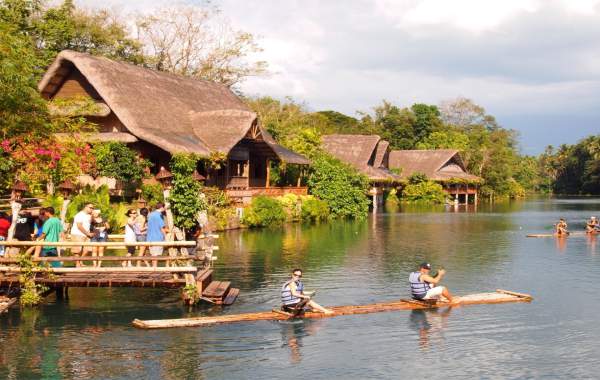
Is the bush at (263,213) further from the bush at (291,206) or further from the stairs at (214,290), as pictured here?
the stairs at (214,290)

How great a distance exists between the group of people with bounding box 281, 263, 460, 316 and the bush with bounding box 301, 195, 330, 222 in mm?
25462

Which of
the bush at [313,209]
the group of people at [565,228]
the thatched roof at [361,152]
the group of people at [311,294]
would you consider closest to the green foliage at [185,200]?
the group of people at [311,294]

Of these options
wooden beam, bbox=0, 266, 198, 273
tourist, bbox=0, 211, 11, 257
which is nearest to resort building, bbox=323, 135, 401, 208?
tourist, bbox=0, 211, 11, 257

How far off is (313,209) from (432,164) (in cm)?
3150

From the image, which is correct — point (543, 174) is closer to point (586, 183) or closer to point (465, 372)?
point (586, 183)

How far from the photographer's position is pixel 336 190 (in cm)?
4634

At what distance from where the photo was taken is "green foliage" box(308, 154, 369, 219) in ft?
152

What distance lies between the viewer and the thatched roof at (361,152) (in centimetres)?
6078

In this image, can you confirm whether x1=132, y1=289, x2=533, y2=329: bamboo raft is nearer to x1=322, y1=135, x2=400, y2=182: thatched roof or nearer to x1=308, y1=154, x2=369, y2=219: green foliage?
x1=308, y1=154, x2=369, y2=219: green foliage

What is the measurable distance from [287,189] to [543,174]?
92.9 meters

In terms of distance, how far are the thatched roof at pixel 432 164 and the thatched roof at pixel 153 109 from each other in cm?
3129

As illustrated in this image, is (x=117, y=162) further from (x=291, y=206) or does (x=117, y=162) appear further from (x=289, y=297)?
(x=289, y=297)

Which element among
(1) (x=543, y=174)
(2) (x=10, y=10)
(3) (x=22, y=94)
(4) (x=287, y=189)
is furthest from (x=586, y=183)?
(3) (x=22, y=94)

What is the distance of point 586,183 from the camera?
101m
